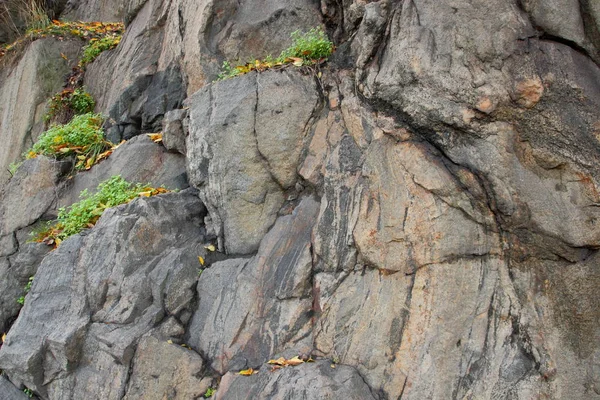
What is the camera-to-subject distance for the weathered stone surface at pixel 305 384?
426 cm

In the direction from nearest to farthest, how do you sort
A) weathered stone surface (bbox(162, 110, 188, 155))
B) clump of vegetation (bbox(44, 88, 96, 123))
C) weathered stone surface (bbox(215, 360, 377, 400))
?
1. weathered stone surface (bbox(215, 360, 377, 400))
2. weathered stone surface (bbox(162, 110, 188, 155))
3. clump of vegetation (bbox(44, 88, 96, 123))

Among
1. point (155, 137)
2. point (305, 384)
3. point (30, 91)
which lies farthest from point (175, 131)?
point (30, 91)

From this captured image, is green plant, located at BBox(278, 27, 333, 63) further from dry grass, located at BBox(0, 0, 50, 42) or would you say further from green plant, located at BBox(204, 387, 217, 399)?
dry grass, located at BBox(0, 0, 50, 42)

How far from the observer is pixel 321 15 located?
21.4 ft

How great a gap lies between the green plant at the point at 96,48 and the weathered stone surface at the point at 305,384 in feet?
22.3

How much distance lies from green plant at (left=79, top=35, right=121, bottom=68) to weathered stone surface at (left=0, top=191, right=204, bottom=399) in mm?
4582

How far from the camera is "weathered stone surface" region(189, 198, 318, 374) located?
4832 millimetres

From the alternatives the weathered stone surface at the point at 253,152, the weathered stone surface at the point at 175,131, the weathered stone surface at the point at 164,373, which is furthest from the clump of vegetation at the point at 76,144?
the weathered stone surface at the point at 164,373

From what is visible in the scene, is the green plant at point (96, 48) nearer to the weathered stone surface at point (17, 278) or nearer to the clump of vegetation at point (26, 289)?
the weathered stone surface at point (17, 278)

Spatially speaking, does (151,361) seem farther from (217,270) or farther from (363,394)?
(363,394)

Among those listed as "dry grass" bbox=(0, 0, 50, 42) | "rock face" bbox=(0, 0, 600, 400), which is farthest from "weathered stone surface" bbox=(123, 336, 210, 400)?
"dry grass" bbox=(0, 0, 50, 42)

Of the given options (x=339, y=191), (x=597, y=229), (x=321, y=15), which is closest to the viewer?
(x=597, y=229)

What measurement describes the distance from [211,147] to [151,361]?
6.85 ft

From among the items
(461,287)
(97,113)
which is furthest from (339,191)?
(97,113)
